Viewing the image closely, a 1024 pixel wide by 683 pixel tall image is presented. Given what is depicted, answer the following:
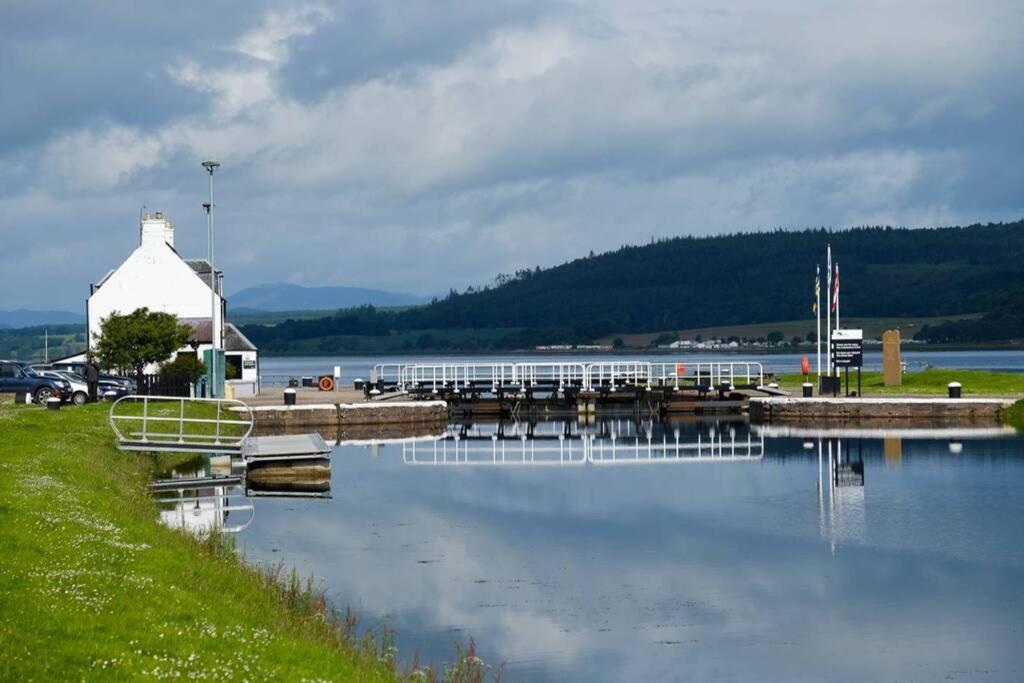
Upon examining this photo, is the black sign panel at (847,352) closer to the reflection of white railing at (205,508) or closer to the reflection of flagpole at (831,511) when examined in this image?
the reflection of flagpole at (831,511)

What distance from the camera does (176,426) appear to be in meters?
43.1

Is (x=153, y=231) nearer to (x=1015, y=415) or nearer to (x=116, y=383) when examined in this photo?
(x=116, y=383)

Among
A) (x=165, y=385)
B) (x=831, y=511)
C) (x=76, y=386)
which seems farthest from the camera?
(x=165, y=385)

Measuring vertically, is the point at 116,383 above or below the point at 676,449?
above

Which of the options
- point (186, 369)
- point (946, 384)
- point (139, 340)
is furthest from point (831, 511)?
point (139, 340)

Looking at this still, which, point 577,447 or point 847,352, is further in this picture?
point 847,352

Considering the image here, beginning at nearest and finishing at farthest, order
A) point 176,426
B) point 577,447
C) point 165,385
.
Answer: point 176,426 → point 577,447 → point 165,385

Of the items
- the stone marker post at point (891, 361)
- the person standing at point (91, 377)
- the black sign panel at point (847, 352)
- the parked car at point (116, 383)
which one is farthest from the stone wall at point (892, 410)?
the person standing at point (91, 377)

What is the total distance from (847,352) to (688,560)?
3574 centimetres

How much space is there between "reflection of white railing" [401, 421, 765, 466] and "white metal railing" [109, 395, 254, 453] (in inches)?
231

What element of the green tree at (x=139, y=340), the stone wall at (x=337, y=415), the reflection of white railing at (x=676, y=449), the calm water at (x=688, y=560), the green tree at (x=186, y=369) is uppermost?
the green tree at (x=139, y=340)

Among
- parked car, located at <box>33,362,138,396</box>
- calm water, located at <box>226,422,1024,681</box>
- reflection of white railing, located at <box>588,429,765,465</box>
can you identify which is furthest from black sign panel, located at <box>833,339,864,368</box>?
parked car, located at <box>33,362,138,396</box>

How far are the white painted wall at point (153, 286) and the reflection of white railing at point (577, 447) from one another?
17.4 metres

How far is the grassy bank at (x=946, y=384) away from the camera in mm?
62219
